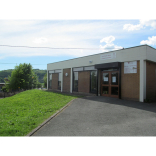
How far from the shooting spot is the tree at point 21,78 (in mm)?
29891

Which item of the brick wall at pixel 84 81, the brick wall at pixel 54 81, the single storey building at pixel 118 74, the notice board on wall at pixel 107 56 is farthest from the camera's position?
the brick wall at pixel 54 81

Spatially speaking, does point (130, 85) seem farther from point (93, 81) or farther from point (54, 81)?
point (54, 81)

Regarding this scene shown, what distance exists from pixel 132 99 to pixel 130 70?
1993 millimetres

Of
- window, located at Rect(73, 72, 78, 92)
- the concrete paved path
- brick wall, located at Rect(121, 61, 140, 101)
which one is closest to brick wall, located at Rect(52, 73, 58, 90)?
window, located at Rect(73, 72, 78, 92)

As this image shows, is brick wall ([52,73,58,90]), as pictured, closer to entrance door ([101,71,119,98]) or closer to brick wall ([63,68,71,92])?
brick wall ([63,68,71,92])

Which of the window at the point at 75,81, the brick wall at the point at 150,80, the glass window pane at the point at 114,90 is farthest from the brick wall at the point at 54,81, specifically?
the brick wall at the point at 150,80

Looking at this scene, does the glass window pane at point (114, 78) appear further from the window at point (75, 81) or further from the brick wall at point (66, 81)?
the brick wall at point (66, 81)

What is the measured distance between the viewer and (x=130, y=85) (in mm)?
9578

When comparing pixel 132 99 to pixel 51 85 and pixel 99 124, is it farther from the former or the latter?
pixel 51 85


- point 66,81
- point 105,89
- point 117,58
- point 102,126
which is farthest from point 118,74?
point 66,81

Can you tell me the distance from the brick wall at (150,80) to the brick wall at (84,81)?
525cm

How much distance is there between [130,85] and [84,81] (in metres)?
5.04

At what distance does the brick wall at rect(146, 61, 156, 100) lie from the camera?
9531 mm

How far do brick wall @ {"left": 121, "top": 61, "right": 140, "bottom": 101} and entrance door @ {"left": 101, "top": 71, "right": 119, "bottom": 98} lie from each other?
573 millimetres
